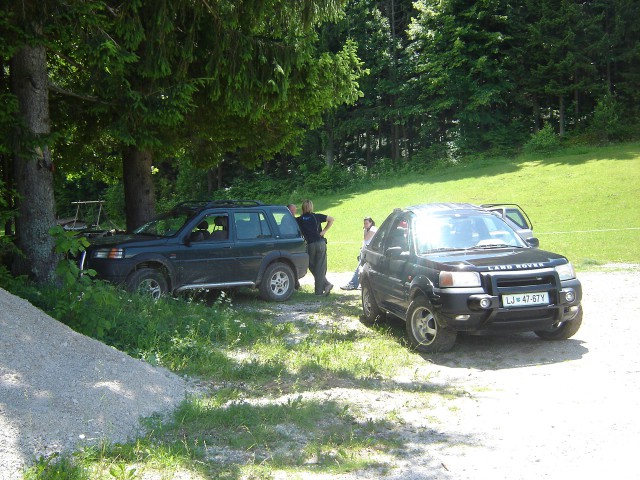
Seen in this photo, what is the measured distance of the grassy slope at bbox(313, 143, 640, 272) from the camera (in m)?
20.9

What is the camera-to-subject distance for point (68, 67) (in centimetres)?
1416

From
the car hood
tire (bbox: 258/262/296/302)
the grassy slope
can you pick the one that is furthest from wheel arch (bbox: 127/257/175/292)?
the grassy slope

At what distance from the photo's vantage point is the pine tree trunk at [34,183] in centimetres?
976

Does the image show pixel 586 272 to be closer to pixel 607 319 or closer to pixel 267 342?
pixel 607 319

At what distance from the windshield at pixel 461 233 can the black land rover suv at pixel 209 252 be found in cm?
413

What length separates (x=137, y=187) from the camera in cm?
1438

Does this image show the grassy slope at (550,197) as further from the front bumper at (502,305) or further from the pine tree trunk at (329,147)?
the front bumper at (502,305)

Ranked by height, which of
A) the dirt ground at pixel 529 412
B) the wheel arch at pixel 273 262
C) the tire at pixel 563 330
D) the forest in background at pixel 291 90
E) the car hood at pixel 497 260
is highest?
the forest in background at pixel 291 90

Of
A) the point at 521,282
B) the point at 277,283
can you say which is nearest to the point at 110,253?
the point at 277,283

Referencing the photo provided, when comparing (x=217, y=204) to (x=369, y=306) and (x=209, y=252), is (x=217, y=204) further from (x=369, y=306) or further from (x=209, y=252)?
(x=369, y=306)

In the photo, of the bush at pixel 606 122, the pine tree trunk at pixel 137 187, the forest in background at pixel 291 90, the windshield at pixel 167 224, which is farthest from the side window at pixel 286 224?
the bush at pixel 606 122

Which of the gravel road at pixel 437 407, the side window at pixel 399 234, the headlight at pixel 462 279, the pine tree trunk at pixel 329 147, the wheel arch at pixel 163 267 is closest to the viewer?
the gravel road at pixel 437 407

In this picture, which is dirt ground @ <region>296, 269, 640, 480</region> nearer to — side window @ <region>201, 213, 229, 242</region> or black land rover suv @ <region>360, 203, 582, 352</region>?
black land rover suv @ <region>360, 203, 582, 352</region>

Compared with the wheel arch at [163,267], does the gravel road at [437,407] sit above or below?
below
